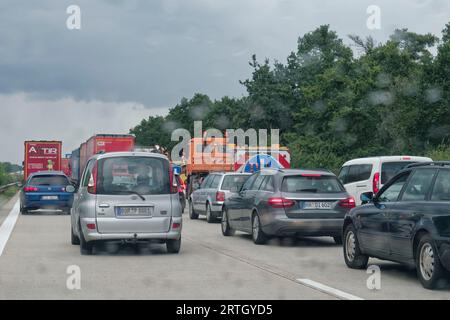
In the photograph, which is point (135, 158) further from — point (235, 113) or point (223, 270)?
point (235, 113)

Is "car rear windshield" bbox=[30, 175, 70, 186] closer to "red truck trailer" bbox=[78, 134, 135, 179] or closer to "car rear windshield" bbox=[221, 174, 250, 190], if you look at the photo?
"car rear windshield" bbox=[221, 174, 250, 190]

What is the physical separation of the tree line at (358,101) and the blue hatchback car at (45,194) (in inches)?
523

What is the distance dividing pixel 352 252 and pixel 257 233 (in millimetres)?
4714

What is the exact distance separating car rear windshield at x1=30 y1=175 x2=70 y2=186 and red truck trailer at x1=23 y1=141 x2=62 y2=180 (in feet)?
62.8

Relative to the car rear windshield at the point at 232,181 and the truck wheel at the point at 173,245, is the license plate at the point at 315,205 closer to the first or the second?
the truck wheel at the point at 173,245

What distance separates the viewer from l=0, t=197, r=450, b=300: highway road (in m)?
10.5

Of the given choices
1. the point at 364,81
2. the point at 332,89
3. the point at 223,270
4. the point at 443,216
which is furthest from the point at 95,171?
the point at 332,89

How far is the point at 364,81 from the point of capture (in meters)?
47.8

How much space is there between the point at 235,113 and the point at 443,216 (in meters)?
61.5

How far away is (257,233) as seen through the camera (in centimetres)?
1811

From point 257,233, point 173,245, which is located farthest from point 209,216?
point 173,245

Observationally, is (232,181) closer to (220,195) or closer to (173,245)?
(220,195)

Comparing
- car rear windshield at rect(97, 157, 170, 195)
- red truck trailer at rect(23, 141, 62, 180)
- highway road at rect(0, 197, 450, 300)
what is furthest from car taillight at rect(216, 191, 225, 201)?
red truck trailer at rect(23, 141, 62, 180)

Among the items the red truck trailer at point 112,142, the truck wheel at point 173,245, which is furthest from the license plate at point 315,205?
the red truck trailer at point 112,142
